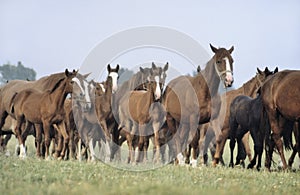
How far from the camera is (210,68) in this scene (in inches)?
583

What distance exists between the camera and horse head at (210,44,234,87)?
1391cm

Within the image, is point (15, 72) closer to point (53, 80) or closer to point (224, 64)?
point (53, 80)

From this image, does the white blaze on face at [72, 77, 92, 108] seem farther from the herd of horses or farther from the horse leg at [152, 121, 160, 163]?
the horse leg at [152, 121, 160, 163]

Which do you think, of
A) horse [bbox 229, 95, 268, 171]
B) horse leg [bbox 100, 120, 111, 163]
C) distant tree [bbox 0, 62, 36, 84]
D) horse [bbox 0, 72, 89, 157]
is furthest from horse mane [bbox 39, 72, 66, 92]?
distant tree [bbox 0, 62, 36, 84]

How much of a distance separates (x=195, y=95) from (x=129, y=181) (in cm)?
598

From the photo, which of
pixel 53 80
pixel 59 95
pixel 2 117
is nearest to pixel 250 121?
pixel 59 95

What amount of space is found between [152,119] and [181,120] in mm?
1446

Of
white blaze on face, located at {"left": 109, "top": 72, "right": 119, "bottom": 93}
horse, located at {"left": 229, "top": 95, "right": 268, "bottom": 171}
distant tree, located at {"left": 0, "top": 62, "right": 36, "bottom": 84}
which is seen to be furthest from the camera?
distant tree, located at {"left": 0, "top": 62, "right": 36, "bottom": 84}

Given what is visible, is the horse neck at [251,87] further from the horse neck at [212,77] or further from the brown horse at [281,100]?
the brown horse at [281,100]

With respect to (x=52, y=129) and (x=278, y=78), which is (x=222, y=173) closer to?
(x=278, y=78)

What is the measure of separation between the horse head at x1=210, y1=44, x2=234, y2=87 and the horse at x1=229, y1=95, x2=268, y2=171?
1.12m

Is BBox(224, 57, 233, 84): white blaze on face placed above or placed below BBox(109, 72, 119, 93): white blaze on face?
below

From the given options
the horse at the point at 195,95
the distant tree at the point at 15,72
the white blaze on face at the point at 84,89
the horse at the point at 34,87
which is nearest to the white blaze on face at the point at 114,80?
the white blaze on face at the point at 84,89

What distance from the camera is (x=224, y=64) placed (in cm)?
1415
